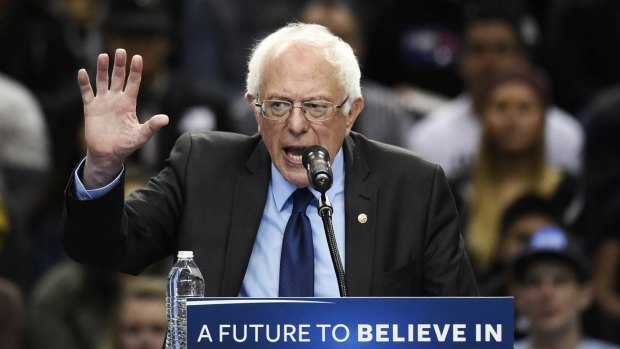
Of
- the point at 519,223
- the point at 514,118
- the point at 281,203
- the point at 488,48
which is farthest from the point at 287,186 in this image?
the point at 488,48

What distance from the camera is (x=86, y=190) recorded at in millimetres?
3623

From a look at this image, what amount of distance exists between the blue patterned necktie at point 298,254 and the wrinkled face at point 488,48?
4255 millimetres

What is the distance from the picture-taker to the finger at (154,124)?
11.7 ft

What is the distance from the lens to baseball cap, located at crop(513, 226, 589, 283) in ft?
20.9

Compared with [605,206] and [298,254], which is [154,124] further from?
[605,206]

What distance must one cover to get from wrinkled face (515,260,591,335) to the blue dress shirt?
2.46 m

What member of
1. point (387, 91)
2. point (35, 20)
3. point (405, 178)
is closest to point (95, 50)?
point (35, 20)

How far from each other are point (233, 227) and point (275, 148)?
0.24 meters

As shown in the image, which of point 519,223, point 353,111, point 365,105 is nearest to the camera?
point 353,111

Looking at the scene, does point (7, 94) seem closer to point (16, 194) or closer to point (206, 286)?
point (16, 194)

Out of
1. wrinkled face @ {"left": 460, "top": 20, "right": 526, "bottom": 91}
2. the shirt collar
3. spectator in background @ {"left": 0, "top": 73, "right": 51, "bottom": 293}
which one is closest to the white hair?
the shirt collar

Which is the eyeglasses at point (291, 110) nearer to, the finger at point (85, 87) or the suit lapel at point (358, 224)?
the suit lapel at point (358, 224)

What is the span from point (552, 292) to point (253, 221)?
2.77 metres

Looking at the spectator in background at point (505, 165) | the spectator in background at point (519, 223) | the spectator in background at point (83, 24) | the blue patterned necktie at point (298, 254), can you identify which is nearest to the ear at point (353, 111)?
the blue patterned necktie at point (298, 254)
